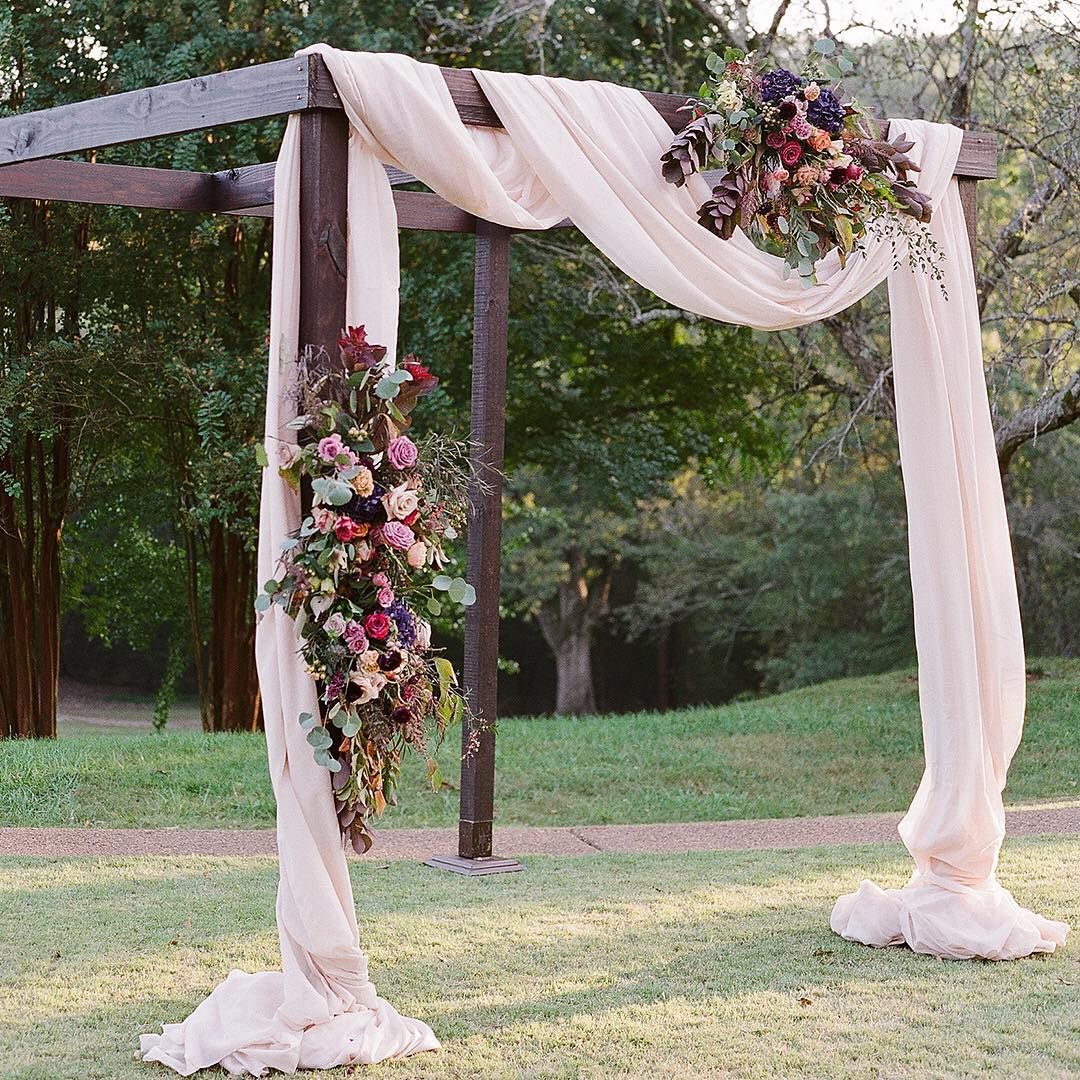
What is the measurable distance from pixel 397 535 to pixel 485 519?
2477mm

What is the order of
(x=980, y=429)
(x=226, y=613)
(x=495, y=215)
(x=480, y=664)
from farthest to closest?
(x=226, y=613)
(x=480, y=664)
(x=980, y=429)
(x=495, y=215)

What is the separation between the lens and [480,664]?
19.4ft

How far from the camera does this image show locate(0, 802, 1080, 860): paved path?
253 inches

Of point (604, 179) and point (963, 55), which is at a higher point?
point (963, 55)

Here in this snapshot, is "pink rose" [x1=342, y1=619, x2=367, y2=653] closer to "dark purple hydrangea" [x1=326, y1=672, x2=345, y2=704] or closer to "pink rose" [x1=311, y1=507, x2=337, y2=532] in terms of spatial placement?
"dark purple hydrangea" [x1=326, y1=672, x2=345, y2=704]

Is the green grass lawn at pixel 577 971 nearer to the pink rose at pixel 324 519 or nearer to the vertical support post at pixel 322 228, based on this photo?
the pink rose at pixel 324 519

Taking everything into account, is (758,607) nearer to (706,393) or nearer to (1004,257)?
(706,393)

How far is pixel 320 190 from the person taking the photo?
364cm

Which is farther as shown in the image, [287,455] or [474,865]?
[474,865]

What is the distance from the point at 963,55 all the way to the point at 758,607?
9.89m

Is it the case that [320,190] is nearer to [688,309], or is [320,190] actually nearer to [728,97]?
[688,309]

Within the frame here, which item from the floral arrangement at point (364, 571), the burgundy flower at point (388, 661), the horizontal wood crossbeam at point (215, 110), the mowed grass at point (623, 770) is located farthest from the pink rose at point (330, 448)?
the mowed grass at point (623, 770)

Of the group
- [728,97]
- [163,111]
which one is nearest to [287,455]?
[163,111]

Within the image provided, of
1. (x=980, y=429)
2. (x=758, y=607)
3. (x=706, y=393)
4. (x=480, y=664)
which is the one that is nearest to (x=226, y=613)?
(x=706, y=393)
